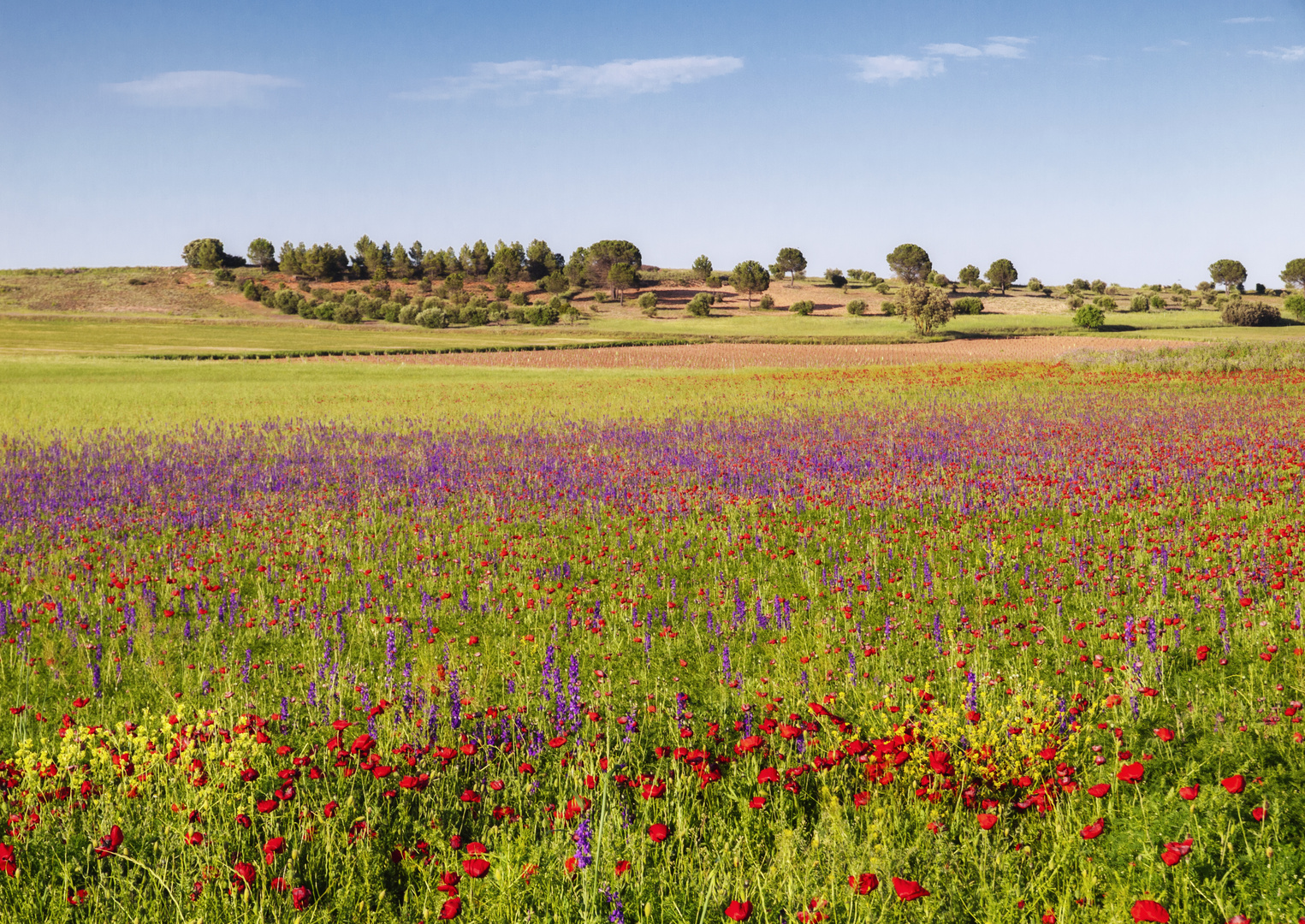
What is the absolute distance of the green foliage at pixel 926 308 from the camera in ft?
301

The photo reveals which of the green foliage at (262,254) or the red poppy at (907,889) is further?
the green foliage at (262,254)

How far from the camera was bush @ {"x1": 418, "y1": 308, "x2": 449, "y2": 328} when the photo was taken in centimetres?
12288

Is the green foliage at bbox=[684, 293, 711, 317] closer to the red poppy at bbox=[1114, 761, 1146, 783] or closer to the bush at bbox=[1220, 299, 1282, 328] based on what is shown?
the bush at bbox=[1220, 299, 1282, 328]


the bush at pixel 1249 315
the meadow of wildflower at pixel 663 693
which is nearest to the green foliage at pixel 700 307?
the bush at pixel 1249 315

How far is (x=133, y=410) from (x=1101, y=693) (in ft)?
115

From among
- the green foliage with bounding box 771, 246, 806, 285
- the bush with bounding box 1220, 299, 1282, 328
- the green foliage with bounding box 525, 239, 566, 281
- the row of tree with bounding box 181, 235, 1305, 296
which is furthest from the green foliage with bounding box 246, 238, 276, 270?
the bush with bounding box 1220, 299, 1282, 328

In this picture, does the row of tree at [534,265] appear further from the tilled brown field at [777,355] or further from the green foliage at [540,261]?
the tilled brown field at [777,355]

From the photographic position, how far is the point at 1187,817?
3.64 meters

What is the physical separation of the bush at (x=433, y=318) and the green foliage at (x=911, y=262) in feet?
355

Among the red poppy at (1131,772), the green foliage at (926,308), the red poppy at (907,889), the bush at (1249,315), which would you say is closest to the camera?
the red poppy at (907,889)

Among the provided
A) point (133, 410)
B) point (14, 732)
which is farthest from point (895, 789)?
point (133, 410)

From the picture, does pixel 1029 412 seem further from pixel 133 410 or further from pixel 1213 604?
pixel 133 410

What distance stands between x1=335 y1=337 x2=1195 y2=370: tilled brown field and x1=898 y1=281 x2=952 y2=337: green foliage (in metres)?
10.6

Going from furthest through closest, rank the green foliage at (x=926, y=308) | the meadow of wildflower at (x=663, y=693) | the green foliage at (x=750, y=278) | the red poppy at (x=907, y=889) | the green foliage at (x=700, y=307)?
the green foliage at (x=750, y=278) → the green foliage at (x=700, y=307) → the green foliage at (x=926, y=308) → the meadow of wildflower at (x=663, y=693) → the red poppy at (x=907, y=889)
